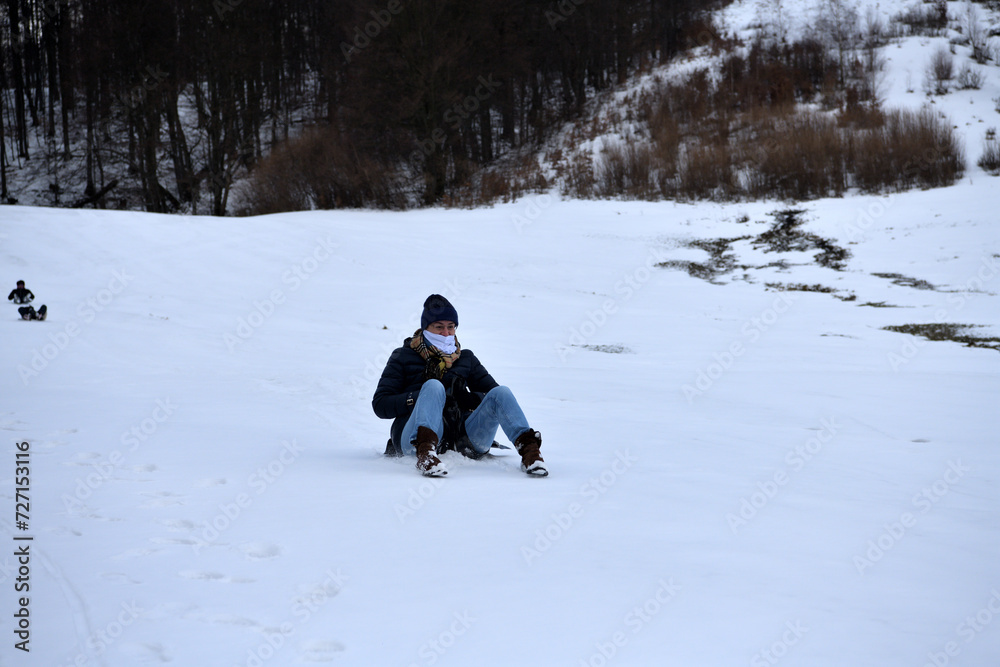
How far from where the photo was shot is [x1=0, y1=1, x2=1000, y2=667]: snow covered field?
2215 millimetres

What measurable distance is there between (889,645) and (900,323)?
10.7 metres

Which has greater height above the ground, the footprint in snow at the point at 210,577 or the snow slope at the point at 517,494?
the footprint in snow at the point at 210,577

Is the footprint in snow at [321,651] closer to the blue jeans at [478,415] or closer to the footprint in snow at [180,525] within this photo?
the footprint in snow at [180,525]

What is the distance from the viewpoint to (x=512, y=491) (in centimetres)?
378

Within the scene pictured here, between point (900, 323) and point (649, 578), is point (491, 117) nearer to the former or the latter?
point (900, 323)

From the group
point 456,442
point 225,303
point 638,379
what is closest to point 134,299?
point 225,303

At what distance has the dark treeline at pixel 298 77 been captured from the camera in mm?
24516

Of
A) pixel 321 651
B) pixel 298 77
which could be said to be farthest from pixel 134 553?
pixel 298 77

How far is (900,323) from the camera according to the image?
37.7 ft

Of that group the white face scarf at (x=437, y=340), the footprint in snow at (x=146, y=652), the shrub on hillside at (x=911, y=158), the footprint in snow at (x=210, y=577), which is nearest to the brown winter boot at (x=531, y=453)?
the white face scarf at (x=437, y=340)

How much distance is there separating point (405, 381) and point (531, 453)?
96 cm

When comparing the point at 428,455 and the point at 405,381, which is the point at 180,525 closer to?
Answer: the point at 428,455

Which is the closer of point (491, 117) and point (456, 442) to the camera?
point (456, 442)

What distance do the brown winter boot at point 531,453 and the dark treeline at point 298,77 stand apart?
2010 cm
